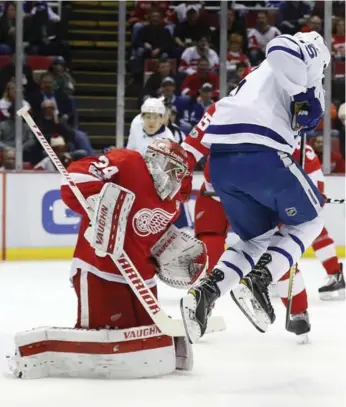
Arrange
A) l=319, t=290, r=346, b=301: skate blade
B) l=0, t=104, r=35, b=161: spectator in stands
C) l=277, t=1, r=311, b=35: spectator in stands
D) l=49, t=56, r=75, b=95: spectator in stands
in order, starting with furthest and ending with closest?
l=277, t=1, r=311, b=35: spectator in stands
l=49, t=56, r=75, b=95: spectator in stands
l=0, t=104, r=35, b=161: spectator in stands
l=319, t=290, r=346, b=301: skate blade

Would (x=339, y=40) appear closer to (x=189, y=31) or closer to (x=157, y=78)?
(x=189, y=31)

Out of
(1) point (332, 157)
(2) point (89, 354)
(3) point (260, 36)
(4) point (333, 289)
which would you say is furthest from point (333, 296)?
(3) point (260, 36)

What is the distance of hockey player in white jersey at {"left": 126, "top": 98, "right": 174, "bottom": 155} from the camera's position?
5898 mm

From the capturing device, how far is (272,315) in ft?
9.46

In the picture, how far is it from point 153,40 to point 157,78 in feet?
1.29

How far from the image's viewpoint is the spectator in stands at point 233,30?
23.2 ft

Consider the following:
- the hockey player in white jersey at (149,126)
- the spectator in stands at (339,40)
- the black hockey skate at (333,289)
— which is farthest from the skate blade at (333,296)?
the spectator in stands at (339,40)

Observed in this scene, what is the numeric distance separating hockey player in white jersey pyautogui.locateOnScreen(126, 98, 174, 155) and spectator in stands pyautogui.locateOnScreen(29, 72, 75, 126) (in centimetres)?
92

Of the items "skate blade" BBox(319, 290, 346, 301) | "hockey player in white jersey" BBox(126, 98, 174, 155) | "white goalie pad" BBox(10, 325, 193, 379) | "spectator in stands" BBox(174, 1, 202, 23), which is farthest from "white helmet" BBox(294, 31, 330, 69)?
"spectator in stands" BBox(174, 1, 202, 23)

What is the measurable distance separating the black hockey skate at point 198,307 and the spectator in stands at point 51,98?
4250 mm

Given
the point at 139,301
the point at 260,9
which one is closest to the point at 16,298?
the point at 139,301

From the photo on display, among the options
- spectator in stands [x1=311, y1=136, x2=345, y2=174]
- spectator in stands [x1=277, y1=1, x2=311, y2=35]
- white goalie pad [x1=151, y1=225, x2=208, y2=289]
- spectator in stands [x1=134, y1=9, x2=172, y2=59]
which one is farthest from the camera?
spectator in stands [x1=277, y1=1, x2=311, y2=35]

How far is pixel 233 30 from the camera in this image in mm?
7262

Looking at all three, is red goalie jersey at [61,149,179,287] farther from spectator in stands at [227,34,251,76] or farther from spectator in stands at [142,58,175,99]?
spectator in stands at [142,58,175,99]
